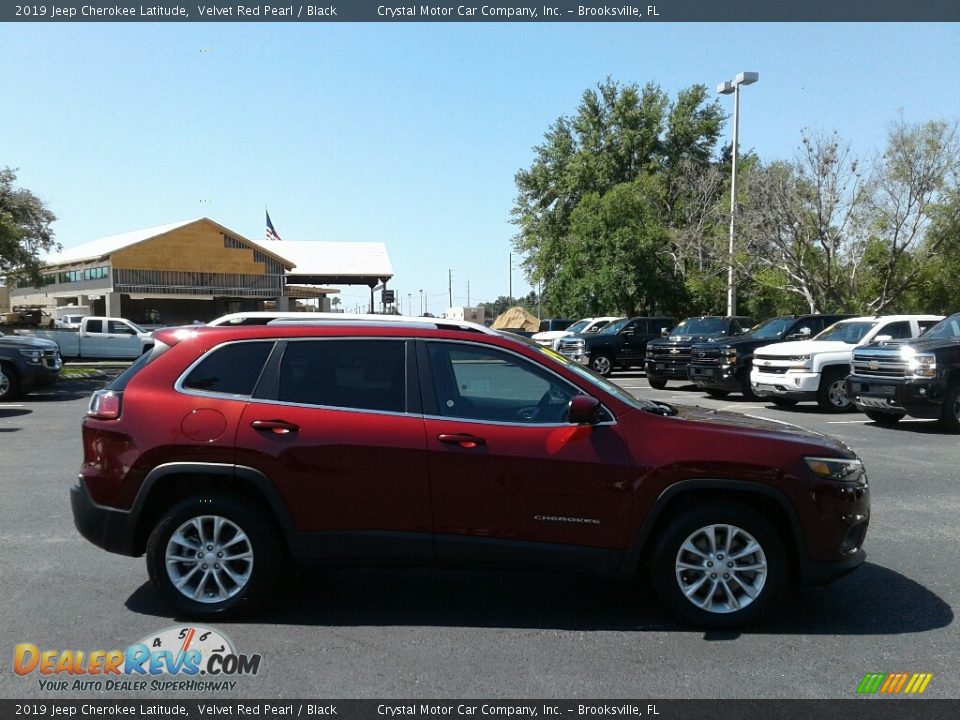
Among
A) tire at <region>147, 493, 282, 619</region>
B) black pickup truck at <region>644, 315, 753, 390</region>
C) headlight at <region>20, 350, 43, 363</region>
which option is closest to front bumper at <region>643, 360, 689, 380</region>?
black pickup truck at <region>644, 315, 753, 390</region>

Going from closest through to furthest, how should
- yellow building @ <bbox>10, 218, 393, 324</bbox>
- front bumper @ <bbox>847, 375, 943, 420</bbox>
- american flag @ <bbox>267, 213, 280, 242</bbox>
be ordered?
front bumper @ <bbox>847, 375, 943, 420</bbox>
yellow building @ <bbox>10, 218, 393, 324</bbox>
american flag @ <bbox>267, 213, 280, 242</bbox>

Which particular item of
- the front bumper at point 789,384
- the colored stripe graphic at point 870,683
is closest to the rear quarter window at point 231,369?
the colored stripe graphic at point 870,683

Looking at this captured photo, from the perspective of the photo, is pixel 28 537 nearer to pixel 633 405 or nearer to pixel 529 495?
pixel 529 495

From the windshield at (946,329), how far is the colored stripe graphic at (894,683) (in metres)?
10.8

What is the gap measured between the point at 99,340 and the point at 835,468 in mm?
31715

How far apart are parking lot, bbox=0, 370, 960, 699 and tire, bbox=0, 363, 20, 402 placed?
11933 mm

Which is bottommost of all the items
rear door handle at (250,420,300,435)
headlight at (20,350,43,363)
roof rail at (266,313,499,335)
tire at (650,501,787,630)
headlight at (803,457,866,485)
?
tire at (650,501,787,630)

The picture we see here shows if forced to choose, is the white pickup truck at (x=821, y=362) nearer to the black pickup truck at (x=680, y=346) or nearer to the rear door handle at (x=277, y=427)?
the black pickup truck at (x=680, y=346)

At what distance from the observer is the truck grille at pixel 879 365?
12539 mm

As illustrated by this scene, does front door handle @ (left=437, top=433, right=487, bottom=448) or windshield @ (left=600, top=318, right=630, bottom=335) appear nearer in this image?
front door handle @ (left=437, top=433, right=487, bottom=448)

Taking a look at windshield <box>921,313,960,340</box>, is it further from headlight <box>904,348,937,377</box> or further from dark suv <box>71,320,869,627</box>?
dark suv <box>71,320,869,627</box>

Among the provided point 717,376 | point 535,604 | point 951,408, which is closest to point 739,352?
point 717,376

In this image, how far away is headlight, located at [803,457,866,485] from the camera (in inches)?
179

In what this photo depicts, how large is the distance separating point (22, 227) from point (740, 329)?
85.1ft
